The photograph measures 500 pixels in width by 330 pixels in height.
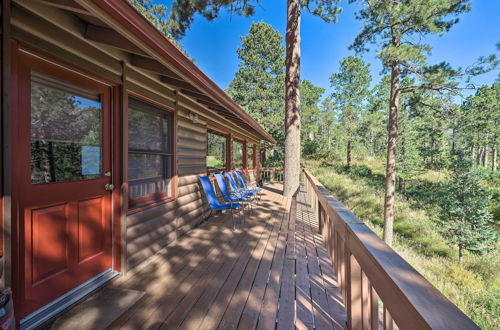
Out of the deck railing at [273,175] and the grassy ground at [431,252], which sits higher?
the deck railing at [273,175]

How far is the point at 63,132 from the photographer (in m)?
1.90

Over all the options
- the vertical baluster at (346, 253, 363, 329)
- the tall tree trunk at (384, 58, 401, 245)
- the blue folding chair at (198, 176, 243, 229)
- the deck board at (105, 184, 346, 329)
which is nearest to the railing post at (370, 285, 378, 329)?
the vertical baluster at (346, 253, 363, 329)

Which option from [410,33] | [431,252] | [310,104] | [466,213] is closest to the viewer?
[410,33]

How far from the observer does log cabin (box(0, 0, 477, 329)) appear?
1384 millimetres

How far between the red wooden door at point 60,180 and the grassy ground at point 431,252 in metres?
7.96

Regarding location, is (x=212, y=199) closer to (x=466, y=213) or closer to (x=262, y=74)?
(x=466, y=213)

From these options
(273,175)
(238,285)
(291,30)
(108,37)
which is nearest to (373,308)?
(238,285)

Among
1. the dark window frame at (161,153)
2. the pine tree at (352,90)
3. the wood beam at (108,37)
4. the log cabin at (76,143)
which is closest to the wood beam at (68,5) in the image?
the log cabin at (76,143)

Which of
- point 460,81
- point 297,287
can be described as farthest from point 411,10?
point 297,287

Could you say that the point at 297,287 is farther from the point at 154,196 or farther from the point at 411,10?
the point at 411,10

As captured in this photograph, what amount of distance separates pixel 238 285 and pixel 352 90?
2465 cm

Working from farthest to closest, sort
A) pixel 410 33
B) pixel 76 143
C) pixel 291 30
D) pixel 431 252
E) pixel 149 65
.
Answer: pixel 431 252 → pixel 410 33 → pixel 291 30 → pixel 149 65 → pixel 76 143

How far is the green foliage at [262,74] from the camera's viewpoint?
16.7 metres

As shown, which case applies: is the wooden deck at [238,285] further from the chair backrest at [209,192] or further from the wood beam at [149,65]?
the wood beam at [149,65]
